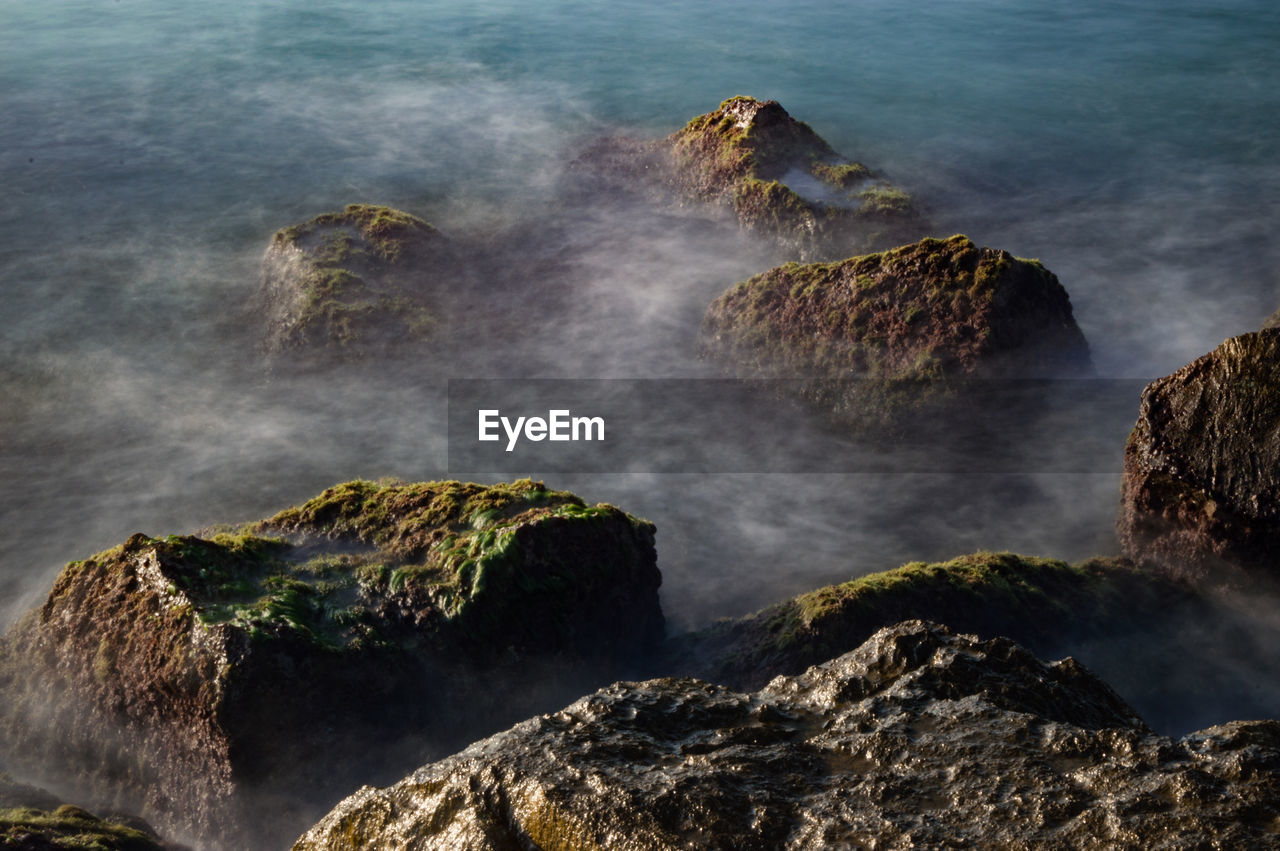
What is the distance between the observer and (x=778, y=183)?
1858 centimetres

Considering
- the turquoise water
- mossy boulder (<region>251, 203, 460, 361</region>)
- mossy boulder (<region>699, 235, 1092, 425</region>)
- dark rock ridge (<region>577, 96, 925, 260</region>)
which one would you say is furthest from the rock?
mossy boulder (<region>251, 203, 460, 361</region>)

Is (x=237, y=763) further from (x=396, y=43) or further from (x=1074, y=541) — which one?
(x=396, y=43)

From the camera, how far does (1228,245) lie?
65.5ft

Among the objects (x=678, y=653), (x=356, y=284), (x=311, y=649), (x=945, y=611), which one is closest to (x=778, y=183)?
(x=356, y=284)

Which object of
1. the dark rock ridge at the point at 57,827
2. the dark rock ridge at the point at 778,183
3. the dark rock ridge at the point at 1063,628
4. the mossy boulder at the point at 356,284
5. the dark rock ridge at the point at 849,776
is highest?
the dark rock ridge at the point at 778,183

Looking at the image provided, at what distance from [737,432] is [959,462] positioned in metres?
2.79

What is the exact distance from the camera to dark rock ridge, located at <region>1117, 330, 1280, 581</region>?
941cm

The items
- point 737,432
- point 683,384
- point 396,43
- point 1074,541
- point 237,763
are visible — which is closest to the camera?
point 237,763

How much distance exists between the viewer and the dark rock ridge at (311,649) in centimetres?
800

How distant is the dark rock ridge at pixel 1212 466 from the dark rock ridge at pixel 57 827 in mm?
9080

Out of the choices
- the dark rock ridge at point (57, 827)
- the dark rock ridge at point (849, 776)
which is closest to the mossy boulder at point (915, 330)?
the dark rock ridge at point (849, 776)

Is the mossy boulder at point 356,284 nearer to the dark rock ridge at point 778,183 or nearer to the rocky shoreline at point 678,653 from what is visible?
the rocky shoreline at point 678,653

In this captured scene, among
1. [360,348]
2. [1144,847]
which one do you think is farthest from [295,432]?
[1144,847]

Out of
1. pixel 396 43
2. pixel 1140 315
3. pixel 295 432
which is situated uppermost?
pixel 396 43
